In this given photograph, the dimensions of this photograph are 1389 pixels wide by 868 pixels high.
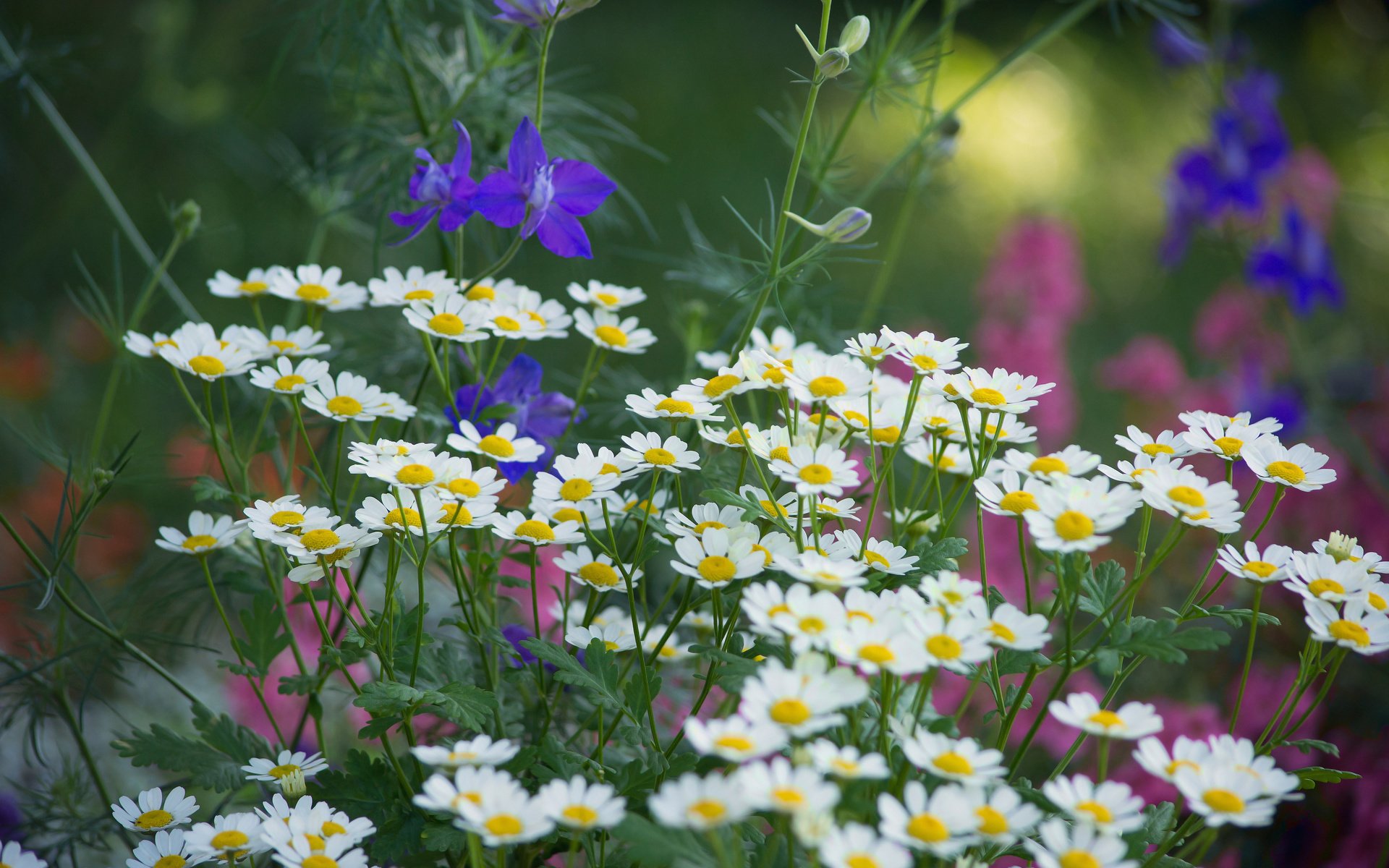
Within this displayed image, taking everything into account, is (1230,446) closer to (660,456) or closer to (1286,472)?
(1286,472)

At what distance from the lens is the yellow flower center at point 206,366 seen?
644mm

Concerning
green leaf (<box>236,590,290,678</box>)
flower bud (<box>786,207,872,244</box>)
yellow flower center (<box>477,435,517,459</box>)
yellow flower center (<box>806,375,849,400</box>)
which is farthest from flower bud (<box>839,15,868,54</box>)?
green leaf (<box>236,590,290,678</box>)

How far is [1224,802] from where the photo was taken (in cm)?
45

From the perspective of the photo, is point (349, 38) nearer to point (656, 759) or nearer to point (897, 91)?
point (897, 91)

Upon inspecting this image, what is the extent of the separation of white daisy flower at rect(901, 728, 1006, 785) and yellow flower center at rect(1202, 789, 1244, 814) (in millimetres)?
84

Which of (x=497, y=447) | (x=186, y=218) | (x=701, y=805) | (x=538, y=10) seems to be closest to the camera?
(x=701, y=805)

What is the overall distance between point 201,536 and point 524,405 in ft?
0.74

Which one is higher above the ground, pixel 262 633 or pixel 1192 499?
pixel 1192 499

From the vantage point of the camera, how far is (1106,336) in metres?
2.85

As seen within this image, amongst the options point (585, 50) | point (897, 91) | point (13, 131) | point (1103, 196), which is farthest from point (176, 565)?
point (1103, 196)

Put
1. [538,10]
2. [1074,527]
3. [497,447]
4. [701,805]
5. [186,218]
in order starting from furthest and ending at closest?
1. [186,218]
2. [538,10]
3. [497,447]
4. [1074,527]
5. [701,805]

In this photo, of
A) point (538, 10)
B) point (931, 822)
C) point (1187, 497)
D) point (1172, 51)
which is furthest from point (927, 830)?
point (1172, 51)

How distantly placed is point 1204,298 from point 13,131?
114 inches

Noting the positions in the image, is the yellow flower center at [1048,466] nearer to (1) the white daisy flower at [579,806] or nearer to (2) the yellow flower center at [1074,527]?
(2) the yellow flower center at [1074,527]
